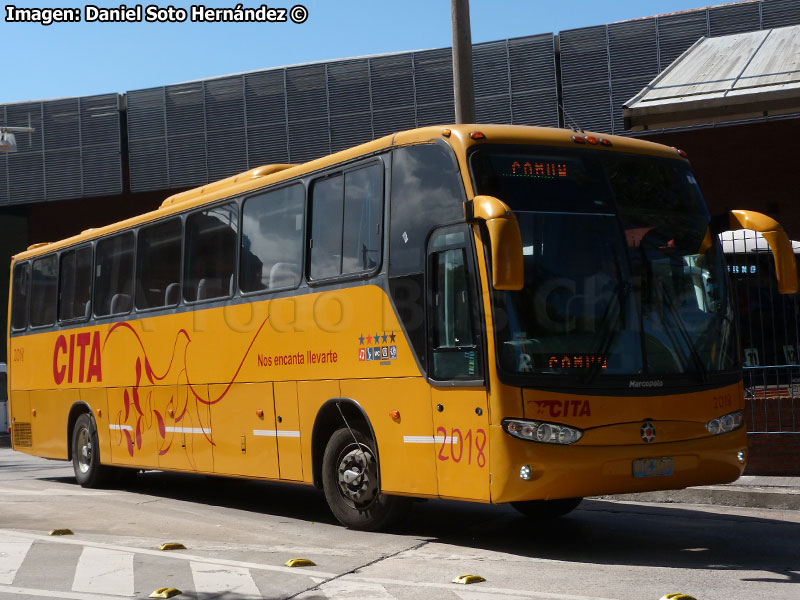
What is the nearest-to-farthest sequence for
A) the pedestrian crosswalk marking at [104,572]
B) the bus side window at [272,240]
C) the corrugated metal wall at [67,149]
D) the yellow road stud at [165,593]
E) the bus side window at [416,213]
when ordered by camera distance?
the yellow road stud at [165,593], the pedestrian crosswalk marking at [104,572], the bus side window at [416,213], the bus side window at [272,240], the corrugated metal wall at [67,149]

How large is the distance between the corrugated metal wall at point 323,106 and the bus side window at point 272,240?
14.0 metres

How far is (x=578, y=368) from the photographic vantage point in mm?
8586

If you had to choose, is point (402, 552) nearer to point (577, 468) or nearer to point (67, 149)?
point (577, 468)

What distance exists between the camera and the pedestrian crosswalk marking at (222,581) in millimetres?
7535

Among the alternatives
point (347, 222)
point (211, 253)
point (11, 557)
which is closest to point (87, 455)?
point (211, 253)

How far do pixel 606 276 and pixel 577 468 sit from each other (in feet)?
5.04

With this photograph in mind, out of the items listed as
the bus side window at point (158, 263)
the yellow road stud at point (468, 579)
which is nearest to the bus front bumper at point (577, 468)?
the yellow road stud at point (468, 579)

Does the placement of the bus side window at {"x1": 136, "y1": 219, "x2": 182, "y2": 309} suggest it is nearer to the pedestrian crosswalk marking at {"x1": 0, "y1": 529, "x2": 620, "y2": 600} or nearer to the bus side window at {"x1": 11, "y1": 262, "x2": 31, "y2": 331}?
the bus side window at {"x1": 11, "y1": 262, "x2": 31, "y2": 331}

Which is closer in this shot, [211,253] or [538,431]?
[538,431]

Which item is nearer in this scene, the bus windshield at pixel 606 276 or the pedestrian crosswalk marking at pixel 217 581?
the pedestrian crosswalk marking at pixel 217 581

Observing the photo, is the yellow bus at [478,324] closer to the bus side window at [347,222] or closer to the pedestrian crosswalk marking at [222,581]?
the bus side window at [347,222]

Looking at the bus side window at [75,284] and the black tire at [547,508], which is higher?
the bus side window at [75,284]

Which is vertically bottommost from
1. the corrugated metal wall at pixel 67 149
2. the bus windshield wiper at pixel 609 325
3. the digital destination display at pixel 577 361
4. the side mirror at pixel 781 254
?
the digital destination display at pixel 577 361

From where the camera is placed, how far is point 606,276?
8891 millimetres
